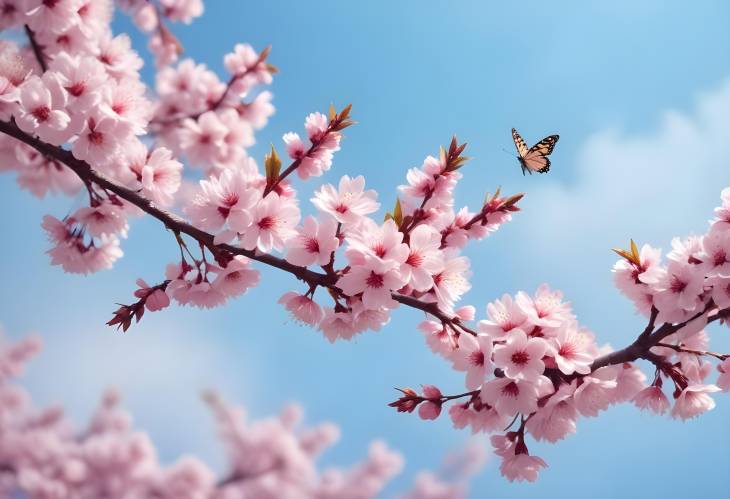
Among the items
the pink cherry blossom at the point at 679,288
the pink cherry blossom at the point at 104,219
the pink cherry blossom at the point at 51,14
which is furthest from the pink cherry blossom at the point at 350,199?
the pink cherry blossom at the point at 51,14

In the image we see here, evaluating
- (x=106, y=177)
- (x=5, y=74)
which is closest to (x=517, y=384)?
(x=106, y=177)

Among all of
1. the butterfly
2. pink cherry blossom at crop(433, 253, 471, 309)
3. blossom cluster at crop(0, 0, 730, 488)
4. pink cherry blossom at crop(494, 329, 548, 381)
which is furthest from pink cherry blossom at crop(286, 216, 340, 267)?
the butterfly

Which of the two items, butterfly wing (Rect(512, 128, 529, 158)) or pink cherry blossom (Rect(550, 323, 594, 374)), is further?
butterfly wing (Rect(512, 128, 529, 158))

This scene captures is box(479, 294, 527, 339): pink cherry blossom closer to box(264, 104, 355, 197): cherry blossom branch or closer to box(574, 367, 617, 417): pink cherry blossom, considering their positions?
box(574, 367, 617, 417): pink cherry blossom

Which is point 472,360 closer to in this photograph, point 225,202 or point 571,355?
point 571,355

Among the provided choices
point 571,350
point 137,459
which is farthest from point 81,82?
point 137,459

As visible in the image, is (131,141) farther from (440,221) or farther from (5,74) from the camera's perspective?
(440,221)

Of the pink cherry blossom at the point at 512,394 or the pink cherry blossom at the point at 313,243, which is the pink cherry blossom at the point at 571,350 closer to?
the pink cherry blossom at the point at 512,394
